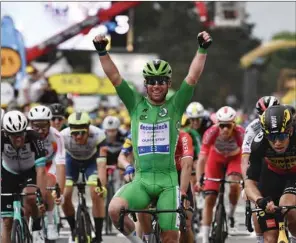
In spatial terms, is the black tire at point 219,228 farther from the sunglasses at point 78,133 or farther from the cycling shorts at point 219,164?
the sunglasses at point 78,133

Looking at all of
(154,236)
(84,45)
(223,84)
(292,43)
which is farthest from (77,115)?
(223,84)

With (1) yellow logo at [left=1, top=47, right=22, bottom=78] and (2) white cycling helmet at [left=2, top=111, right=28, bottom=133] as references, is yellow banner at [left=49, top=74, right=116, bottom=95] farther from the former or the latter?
(2) white cycling helmet at [left=2, top=111, right=28, bottom=133]

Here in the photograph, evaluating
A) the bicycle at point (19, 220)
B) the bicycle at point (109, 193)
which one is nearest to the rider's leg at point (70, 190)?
the bicycle at point (109, 193)

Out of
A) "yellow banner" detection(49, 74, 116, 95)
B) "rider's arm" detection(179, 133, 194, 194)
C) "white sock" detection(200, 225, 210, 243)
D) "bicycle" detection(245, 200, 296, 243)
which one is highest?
"yellow banner" detection(49, 74, 116, 95)

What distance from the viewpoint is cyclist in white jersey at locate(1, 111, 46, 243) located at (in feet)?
39.3

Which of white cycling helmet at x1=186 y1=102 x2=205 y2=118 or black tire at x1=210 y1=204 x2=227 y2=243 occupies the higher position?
white cycling helmet at x1=186 y1=102 x2=205 y2=118

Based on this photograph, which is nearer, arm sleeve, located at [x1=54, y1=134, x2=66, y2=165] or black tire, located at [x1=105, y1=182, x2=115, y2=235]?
arm sleeve, located at [x1=54, y1=134, x2=66, y2=165]

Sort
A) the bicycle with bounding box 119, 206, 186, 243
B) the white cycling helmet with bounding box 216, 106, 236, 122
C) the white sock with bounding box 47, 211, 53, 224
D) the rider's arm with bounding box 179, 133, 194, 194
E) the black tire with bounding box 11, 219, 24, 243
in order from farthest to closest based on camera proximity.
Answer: the white cycling helmet with bounding box 216, 106, 236, 122 → the white sock with bounding box 47, 211, 53, 224 → the black tire with bounding box 11, 219, 24, 243 → the rider's arm with bounding box 179, 133, 194, 194 → the bicycle with bounding box 119, 206, 186, 243

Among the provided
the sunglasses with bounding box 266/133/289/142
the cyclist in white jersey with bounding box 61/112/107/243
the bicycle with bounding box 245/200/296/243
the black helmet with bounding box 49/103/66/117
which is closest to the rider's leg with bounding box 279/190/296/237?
the bicycle with bounding box 245/200/296/243

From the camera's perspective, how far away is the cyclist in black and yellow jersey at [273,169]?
9465 millimetres

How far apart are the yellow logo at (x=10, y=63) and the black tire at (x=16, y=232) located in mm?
13776

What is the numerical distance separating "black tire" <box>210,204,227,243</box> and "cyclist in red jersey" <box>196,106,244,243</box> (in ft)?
1.01

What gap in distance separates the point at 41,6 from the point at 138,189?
45.5 meters

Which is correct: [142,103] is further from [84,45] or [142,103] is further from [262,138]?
[84,45]
